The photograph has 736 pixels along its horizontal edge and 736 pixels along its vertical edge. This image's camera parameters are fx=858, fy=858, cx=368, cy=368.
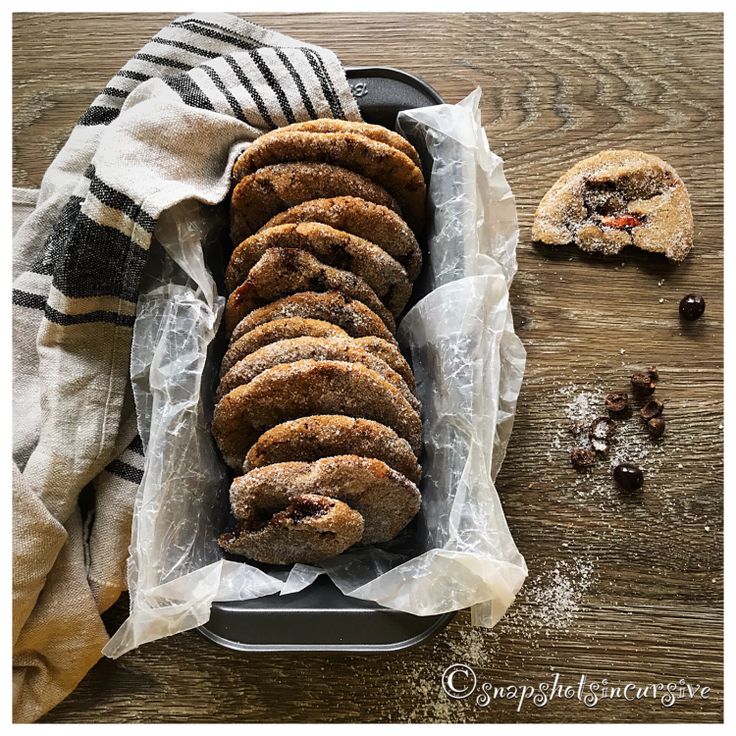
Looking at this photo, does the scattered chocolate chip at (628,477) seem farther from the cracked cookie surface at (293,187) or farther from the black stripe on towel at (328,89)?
the black stripe on towel at (328,89)

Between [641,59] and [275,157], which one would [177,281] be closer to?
[275,157]

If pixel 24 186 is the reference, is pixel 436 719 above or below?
below

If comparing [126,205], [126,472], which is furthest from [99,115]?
[126,472]

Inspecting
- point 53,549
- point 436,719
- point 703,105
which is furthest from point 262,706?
point 703,105

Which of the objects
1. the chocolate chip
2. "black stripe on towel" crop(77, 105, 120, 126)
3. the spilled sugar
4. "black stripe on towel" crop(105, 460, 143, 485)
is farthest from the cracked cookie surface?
the spilled sugar

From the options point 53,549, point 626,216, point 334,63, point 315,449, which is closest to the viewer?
point 315,449
